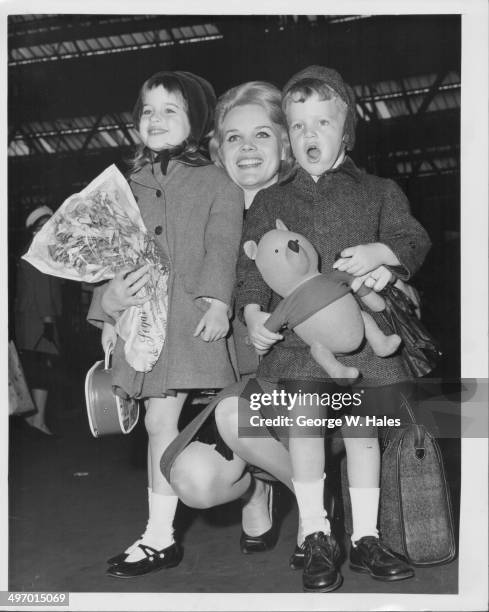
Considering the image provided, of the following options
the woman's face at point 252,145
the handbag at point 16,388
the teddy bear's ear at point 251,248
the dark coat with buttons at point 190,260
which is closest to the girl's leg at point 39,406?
the handbag at point 16,388

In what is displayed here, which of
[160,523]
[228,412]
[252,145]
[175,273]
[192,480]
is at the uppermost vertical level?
[252,145]

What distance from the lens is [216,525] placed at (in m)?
3.12

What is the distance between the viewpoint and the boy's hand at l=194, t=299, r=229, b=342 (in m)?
2.94

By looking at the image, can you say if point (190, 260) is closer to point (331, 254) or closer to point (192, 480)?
point (331, 254)

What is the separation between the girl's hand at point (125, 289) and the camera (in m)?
2.96

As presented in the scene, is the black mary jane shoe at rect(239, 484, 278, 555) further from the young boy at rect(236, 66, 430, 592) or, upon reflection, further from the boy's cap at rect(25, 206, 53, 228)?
the boy's cap at rect(25, 206, 53, 228)

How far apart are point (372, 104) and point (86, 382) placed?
1.23 metres

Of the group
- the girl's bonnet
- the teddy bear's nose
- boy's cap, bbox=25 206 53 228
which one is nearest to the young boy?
the teddy bear's nose

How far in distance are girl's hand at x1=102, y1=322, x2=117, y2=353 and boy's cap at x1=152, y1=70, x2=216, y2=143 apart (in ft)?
2.13

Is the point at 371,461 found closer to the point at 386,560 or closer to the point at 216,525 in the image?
the point at 386,560

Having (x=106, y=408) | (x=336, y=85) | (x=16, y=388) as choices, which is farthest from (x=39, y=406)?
(x=336, y=85)

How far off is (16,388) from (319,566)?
43.0 inches

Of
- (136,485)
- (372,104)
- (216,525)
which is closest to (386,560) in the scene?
(216,525)

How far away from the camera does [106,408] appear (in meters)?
3.00
